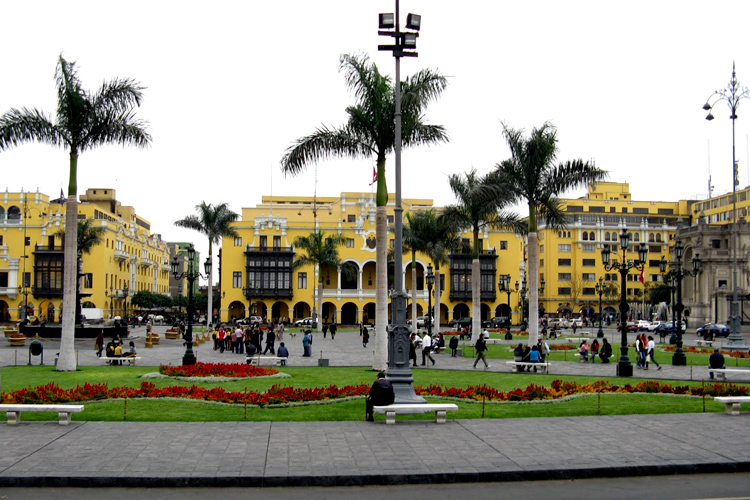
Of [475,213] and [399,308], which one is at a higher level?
[475,213]

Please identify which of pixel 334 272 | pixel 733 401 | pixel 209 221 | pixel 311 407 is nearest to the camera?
pixel 733 401

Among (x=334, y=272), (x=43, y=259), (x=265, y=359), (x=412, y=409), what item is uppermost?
(x=43, y=259)

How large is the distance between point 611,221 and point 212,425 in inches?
3641

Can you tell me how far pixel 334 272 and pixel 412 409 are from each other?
226 feet

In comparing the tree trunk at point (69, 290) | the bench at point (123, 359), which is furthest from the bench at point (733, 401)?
the bench at point (123, 359)

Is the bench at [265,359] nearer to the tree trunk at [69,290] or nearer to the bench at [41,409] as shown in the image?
the tree trunk at [69,290]

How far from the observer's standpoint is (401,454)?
35.5ft

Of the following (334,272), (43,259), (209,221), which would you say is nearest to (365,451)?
(209,221)

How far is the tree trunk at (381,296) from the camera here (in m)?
21.5

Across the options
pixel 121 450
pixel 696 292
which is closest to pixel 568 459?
pixel 121 450

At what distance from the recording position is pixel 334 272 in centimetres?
8219

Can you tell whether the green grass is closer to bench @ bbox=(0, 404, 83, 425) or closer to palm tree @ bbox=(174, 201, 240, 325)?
bench @ bbox=(0, 404, 83, 425)

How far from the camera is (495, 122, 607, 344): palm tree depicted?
28.5 metres

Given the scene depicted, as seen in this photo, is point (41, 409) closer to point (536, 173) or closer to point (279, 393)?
point (279, 393)
